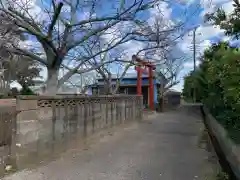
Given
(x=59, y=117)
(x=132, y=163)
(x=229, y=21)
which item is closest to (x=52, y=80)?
(x=59, y=117)

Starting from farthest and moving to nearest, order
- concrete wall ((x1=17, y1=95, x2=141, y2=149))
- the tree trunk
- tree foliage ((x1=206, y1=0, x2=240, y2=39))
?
the tree trunk < concrete wall ((x1=17, y1=95, x2=141, y2=149)) < tree foliage ((x1=206, y1=0, x2=240, y2=39))

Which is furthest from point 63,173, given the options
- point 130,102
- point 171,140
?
point 130,102

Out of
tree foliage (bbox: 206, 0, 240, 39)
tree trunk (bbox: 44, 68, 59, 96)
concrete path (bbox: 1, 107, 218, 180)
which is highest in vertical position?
tree foliage (bbox: 206, 0, 240, 39)

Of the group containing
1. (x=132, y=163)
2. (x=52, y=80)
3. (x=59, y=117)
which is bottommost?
(x=132, y=163)

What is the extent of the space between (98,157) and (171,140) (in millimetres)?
3892

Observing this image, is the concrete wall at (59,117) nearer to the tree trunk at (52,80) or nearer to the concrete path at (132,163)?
the concrete path at (132,163)

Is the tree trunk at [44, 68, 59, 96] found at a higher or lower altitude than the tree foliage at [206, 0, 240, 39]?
lower

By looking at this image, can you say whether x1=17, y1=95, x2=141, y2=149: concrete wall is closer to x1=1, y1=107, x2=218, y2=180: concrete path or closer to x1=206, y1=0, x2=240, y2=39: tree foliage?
x1=1, y1=107, x2=218, y2=180: concrete path

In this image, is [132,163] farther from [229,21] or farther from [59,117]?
[229,21]

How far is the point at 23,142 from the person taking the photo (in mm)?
5941

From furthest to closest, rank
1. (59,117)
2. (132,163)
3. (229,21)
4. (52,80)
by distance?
1. (52,80)
2. (59,117)
3. (132,163)
4. (229,21)

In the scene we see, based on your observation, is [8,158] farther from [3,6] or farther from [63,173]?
[3,6]

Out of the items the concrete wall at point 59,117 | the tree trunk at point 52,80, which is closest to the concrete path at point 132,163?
the concrete wall at point 59,117

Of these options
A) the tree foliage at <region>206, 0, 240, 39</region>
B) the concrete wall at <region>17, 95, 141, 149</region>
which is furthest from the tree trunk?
the tree foliage at <region>206, 0, 240, 39</region>
